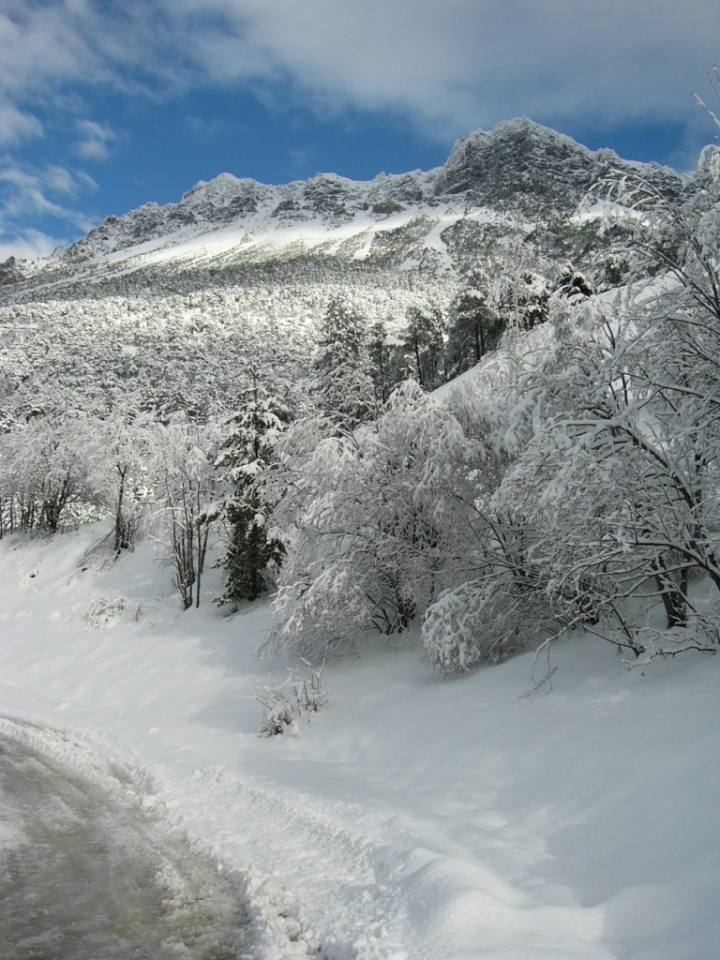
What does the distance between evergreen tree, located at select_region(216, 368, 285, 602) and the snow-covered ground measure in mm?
6684

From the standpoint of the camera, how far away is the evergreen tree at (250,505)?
1898cm

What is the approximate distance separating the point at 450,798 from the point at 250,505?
45.8 feet

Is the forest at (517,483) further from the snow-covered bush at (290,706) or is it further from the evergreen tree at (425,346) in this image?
the evergreen tree at (425,346)

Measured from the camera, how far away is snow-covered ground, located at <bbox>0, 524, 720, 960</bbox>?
3.52 meters

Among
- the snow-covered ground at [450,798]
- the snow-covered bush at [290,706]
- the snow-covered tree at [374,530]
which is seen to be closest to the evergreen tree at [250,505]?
the snow-covered tree at [374,530]

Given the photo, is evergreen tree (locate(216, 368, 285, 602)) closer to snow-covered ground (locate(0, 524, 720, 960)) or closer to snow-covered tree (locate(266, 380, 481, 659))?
snow-covered tree (locate(266, 380, 481, 659))

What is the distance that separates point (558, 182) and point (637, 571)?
701 ft

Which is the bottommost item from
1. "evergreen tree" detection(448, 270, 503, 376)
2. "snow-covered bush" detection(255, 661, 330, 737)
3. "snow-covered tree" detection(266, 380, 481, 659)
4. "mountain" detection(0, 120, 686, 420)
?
"snow-covered bush" detection(255, 661, 330, 737)

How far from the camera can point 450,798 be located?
5941 mm

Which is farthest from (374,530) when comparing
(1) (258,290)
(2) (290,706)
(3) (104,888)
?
(1) (258,290)

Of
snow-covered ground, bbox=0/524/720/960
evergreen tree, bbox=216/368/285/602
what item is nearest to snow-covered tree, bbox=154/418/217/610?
evergreen tree, bbox=216/368/285/602

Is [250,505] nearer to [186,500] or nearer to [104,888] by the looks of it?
[186,500]

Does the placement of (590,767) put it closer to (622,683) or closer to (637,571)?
(622,683)

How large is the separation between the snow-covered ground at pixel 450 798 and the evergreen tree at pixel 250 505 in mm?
6684
